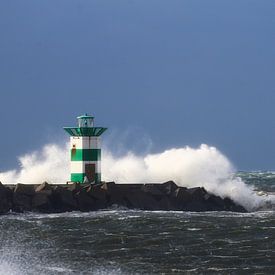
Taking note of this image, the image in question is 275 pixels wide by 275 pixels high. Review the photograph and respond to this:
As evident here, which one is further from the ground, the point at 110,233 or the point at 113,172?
the point at 113,172

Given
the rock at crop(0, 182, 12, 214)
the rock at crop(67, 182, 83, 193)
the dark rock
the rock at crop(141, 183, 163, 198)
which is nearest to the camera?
the rock at crop(0, 182, 12, 214)

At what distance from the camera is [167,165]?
31594 mm

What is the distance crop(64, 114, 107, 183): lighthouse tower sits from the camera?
Answer: 83.9 feet

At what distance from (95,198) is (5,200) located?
7.45 feet

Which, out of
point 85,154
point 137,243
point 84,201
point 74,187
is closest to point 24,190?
point 74,187

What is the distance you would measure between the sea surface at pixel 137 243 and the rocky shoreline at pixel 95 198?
92cm

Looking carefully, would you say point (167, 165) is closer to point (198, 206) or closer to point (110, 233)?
point (198, 206)

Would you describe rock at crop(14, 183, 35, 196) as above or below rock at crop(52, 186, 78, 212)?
above

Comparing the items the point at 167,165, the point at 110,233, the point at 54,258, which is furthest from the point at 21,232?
the point at 167,165

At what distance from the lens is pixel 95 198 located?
24.6 m

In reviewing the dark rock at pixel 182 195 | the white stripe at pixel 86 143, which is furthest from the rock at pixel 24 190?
the dark rock at pixel 182 195

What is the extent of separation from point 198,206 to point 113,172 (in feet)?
21.1

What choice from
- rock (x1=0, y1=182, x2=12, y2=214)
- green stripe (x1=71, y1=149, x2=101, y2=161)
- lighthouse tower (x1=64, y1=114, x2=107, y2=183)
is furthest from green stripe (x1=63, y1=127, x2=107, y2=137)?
rock (x1=0, y1=182, x2=12, y2=214)

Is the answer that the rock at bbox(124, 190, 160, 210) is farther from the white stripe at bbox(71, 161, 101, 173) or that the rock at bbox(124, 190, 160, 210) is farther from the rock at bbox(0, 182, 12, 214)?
the rock at bbox(0, 182, 12, 214)
